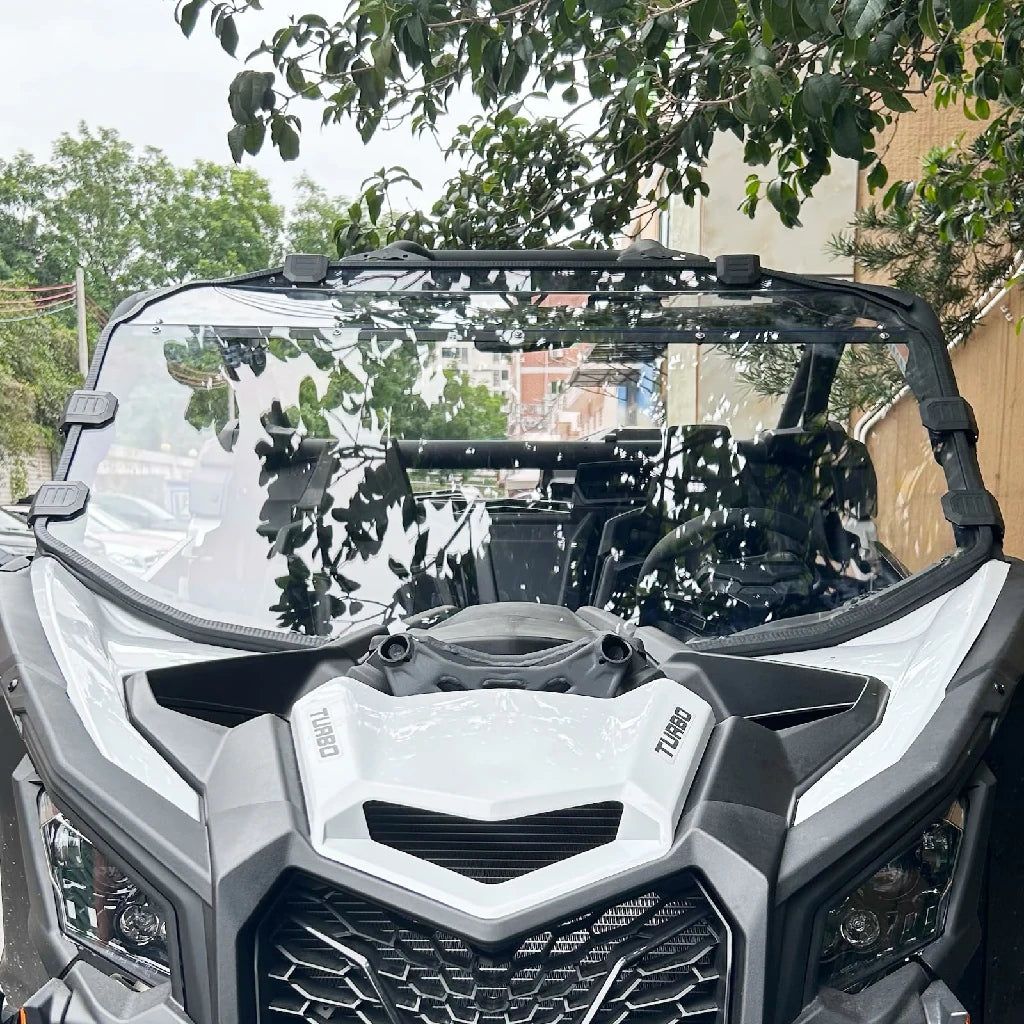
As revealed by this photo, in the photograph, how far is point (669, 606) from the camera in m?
2.88

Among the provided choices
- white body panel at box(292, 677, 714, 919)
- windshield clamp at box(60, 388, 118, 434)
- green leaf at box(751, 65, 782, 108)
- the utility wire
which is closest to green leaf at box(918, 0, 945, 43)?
green leaf at box(751, 65, 782, 108)

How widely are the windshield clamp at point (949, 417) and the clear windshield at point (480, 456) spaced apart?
17cm

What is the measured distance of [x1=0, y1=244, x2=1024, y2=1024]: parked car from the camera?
1.96 m

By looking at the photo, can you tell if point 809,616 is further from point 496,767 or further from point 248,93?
point 248,93

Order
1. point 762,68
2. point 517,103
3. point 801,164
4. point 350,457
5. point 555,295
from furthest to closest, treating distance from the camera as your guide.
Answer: point 517,103 → point 801,164 → point 762,68 → point 555,295 → point 350,457

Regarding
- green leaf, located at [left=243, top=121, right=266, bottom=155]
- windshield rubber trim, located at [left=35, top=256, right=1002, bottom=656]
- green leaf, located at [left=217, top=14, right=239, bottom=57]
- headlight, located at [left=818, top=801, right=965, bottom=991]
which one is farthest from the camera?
green leaf, located at [left=243, top=121, right=266, bottom=155]

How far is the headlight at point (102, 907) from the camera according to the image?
2082mm

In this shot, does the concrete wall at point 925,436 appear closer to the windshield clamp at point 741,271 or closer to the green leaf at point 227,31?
the windshield clamp at point 741,271

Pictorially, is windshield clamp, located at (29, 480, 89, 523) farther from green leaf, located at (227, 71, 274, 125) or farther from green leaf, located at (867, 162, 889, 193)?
green leaf, located at (867, 162, 889, 193)

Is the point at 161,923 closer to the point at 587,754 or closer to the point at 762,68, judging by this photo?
the point at 587,754

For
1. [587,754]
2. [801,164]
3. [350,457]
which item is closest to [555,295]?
[350,457]

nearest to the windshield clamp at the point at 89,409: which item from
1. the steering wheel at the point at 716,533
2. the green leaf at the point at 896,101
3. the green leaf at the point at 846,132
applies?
the steering wheel at the point at 716,533

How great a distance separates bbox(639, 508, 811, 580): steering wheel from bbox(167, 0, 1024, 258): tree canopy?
1.03 meters

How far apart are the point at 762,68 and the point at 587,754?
2443mm
